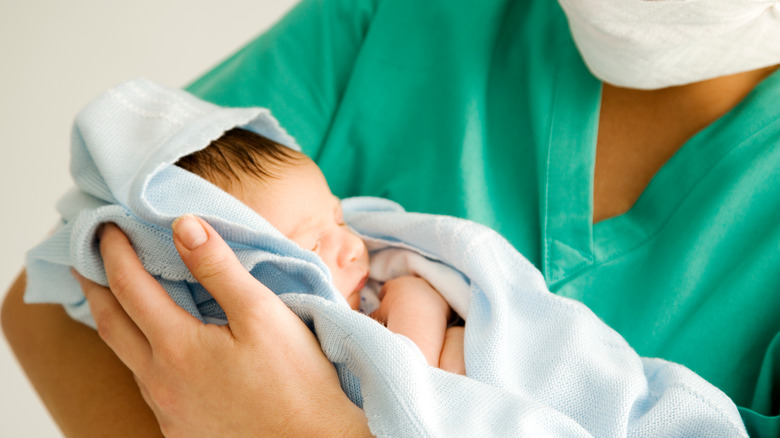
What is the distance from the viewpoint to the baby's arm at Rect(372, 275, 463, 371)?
2.43 ft

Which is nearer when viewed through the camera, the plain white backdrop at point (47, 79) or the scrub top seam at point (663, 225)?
the scrub top seam at point (663, 225)

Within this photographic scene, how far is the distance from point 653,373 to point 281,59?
732mm

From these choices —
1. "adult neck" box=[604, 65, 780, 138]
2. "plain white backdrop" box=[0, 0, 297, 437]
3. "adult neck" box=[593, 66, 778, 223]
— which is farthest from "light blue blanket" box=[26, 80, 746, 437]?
"plain white backdrop" box=[0, 0, 297, 437]

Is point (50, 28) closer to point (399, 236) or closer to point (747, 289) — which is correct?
point (399, 236)

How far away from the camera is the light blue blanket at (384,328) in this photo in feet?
1.93

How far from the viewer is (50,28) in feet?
6.40

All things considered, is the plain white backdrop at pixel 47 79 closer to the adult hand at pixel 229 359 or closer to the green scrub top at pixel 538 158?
the green scrub top at pixel 538 158

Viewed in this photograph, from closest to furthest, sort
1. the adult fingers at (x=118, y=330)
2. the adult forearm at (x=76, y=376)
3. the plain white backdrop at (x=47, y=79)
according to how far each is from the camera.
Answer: the adult fingers at (x=118, y=330) < the adult forearm at (x=76, y=376) < the plain white backdrop at (x=47, y=79)

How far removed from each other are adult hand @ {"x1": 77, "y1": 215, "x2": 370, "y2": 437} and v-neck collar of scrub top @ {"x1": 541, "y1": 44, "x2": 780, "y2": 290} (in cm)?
40

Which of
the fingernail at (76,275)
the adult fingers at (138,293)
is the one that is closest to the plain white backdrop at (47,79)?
the fingernail at (76,275)

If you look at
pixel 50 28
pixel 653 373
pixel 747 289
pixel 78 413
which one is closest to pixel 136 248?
pixel 78 413

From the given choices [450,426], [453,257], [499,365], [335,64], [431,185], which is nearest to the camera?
[450,426]

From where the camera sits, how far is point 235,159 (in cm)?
78

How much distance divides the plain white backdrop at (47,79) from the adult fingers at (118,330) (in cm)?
135
